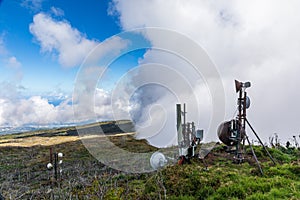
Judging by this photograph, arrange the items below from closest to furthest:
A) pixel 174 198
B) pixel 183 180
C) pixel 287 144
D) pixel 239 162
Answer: pixel 174 198 < pixel 183 180 < pixel 239 162 < pixel 287 144

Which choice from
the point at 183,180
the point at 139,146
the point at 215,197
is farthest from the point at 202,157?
the point at 139,146

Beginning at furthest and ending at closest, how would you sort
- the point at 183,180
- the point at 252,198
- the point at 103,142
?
the point at 103,142 < the point at 183,180 < the point at 252,198

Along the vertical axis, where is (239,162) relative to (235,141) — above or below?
below

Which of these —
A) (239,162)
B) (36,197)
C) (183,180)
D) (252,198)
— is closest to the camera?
(252,198)

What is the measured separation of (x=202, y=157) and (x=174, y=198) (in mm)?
3287

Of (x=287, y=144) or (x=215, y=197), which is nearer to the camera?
(x=215, y=197)

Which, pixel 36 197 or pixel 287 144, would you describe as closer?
pixel 36 197

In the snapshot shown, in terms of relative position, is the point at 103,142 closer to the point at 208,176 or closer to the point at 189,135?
the point at 189,135

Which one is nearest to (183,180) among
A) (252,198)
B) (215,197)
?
(215,197)

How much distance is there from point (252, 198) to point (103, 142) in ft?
39.8

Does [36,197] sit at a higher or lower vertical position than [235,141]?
lower

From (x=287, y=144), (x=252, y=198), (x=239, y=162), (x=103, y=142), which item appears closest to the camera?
(x=252, y=198)

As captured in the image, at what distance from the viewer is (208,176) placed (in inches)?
219

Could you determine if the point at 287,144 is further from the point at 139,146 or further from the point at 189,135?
the point at 139,146
